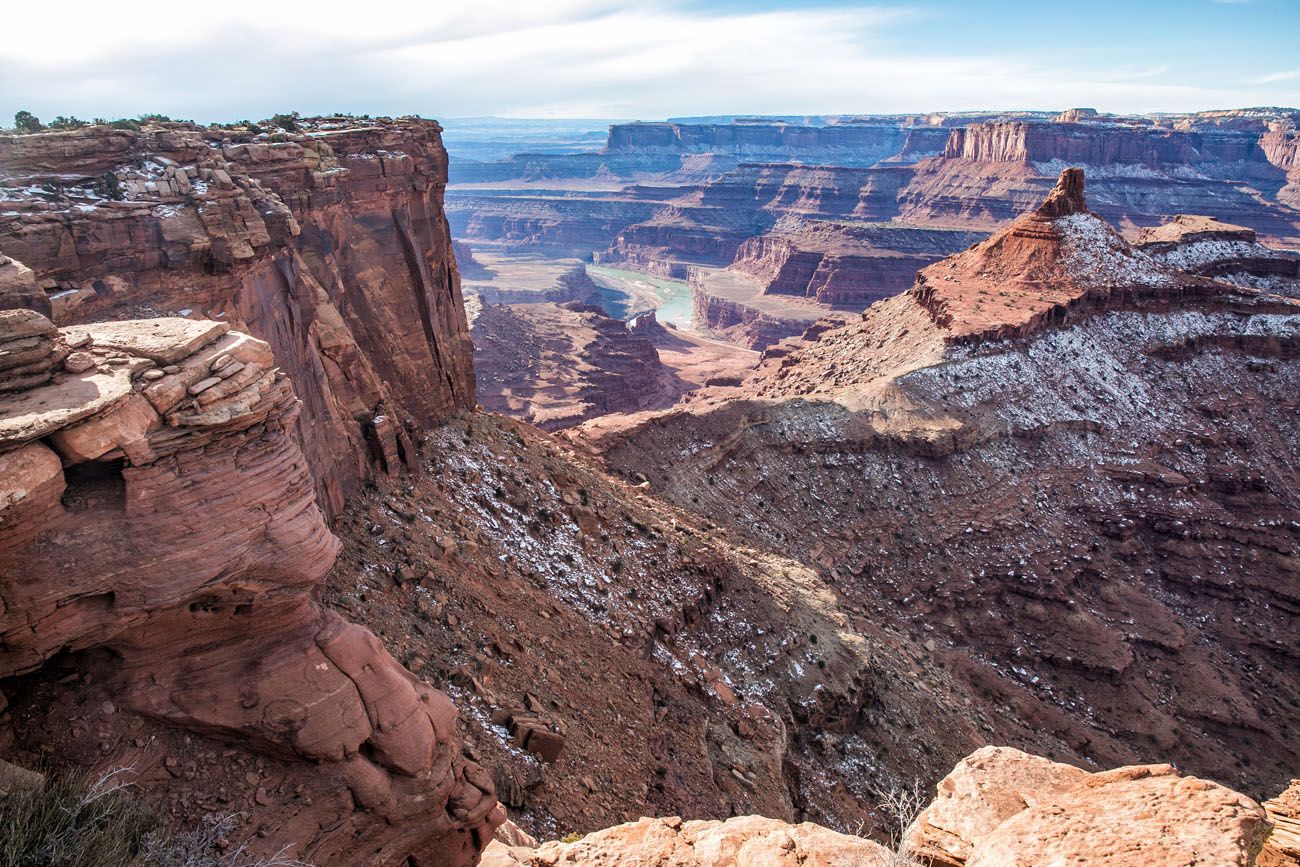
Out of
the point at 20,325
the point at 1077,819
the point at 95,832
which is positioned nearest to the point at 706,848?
the point at 1077,819

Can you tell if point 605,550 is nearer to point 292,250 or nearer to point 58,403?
point 292,250

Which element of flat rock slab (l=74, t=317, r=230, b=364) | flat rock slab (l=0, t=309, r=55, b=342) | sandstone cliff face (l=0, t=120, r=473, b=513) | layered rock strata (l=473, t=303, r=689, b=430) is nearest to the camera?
flat rock slab (l=0, t=309, r=55, b=342)

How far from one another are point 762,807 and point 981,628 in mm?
23601

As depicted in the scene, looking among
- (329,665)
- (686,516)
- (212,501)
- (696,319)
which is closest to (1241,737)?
(686,516)

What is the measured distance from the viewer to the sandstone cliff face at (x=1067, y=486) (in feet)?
128

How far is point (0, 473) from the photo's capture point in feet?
30.0

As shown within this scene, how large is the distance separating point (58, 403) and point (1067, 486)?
5068cm

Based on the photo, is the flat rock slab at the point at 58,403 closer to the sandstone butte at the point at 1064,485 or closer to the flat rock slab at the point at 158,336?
the flat rock slab at the point at 158,336

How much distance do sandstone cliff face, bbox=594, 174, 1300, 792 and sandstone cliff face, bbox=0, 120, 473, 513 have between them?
13827 mm

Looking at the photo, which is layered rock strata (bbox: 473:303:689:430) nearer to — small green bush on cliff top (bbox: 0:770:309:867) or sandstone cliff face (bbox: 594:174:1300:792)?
sandstone cliff face (bbox: 594:174:1300:792)

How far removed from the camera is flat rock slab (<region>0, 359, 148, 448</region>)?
934 cm

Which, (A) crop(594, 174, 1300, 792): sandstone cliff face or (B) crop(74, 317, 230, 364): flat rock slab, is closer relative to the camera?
(B) crop(74, 317, 230, 364): flat rock slab

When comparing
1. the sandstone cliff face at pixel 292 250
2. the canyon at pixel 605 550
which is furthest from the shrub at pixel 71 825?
the sandstone cliff face at pixel 292 250

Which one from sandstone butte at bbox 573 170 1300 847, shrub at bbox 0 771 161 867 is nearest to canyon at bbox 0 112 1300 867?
sandstone butte at bbox 573 170 1300 847
